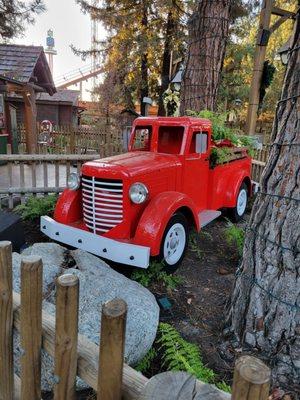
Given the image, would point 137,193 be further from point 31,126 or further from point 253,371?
point 31,126

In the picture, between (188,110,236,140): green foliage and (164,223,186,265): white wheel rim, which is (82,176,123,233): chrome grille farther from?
(188,110,236,140): green foliage

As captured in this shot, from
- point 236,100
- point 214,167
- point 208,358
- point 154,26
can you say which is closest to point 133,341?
point 208,358

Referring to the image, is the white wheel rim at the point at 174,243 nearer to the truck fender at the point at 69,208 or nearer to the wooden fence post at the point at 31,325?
the truck fender at the point at 69,208

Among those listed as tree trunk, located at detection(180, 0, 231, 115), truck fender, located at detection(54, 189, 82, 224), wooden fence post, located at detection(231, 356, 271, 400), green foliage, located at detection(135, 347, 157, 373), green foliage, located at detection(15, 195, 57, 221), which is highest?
tree trunk, located at detection(180, 0, 231, 115)

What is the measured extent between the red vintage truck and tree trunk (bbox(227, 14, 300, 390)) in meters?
1.29

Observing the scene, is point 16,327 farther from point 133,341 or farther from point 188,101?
point 188,101

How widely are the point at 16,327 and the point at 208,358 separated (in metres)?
1.78

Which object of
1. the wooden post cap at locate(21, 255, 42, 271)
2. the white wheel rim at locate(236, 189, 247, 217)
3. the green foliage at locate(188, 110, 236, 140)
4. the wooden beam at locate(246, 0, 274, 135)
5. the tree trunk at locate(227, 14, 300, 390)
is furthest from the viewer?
the wooden beam at locate(246, 0, 274, 135)

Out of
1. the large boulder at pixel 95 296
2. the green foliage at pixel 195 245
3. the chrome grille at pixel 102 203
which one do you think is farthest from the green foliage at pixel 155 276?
the green foliage at pixel 195 245

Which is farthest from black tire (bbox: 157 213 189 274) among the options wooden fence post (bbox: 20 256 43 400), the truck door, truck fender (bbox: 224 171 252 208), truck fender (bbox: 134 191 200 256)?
wooden fence post (bbox: 20 256 43 400)

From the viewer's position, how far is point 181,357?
2.48 meters

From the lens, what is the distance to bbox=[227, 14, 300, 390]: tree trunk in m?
2.53

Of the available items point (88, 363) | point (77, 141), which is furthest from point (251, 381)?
point (77, 141)

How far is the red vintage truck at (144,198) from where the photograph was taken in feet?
12.7
